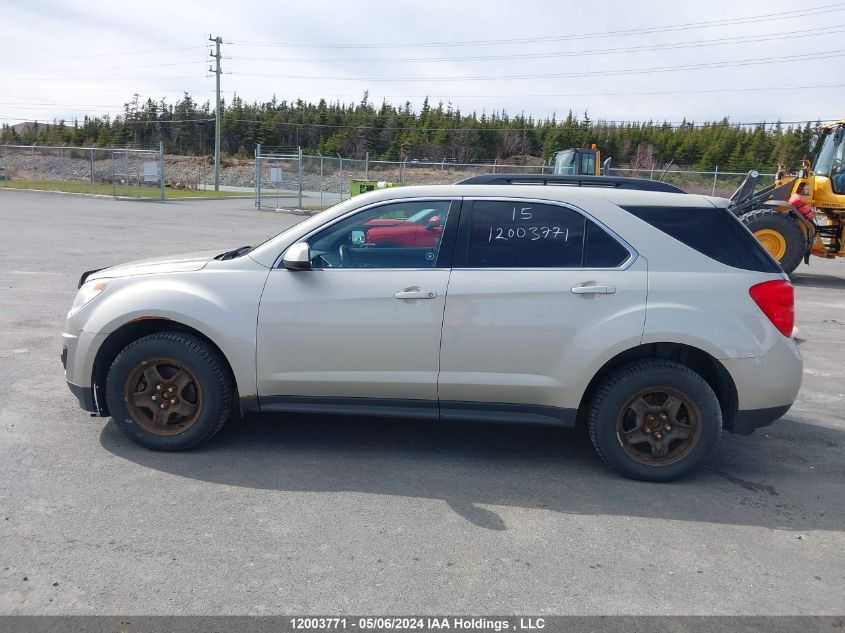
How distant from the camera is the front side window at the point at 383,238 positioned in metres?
4.48

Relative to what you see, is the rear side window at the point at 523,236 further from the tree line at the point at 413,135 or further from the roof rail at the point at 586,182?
the tree line at the point at 413,135

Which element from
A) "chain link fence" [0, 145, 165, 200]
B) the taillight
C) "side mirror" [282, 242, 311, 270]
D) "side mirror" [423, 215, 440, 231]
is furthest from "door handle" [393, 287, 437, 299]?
"chain link fence" [0, 145, 165, 200]

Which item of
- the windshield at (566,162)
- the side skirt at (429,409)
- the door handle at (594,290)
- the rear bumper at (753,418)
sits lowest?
the side skirt at (429,409)

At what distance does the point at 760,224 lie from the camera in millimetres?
13422

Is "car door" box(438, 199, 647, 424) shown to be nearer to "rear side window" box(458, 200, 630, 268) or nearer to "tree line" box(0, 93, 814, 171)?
"rear side window" box(458, 200, 630, 268)

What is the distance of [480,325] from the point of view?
4.26 m

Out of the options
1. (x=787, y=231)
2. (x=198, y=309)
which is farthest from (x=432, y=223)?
(x=787, y=231)

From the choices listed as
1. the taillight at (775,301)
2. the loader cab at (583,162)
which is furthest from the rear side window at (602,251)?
the loader cab at (583,162)

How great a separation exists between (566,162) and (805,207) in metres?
8.56

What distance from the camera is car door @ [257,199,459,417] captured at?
170 inches

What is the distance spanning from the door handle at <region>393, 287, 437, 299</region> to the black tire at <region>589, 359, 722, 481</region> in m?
1.18

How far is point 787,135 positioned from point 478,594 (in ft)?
201

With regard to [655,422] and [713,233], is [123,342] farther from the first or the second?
[713,233]

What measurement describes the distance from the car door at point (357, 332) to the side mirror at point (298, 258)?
0.25 ft
